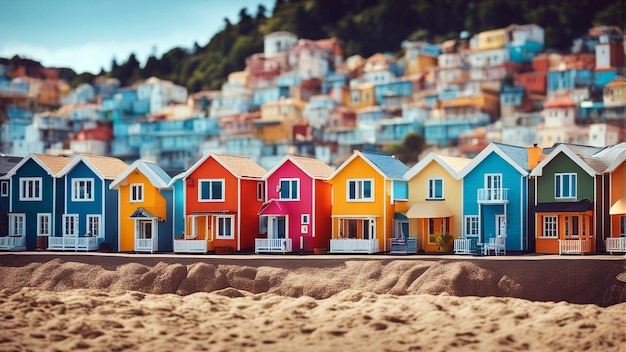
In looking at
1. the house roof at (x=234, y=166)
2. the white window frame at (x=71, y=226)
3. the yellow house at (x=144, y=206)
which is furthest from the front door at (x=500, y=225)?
the white window frame at (x=71, y=226)

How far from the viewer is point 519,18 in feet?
557

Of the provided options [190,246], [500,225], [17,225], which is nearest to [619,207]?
[500,225]

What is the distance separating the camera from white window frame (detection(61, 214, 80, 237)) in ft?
141

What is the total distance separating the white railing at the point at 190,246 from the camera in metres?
40.0

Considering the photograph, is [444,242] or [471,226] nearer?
[444,242]

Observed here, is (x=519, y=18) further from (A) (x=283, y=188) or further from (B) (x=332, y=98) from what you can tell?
(A) (x=283, y=188)

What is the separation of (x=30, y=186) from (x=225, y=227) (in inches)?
354

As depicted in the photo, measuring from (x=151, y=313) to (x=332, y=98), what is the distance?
125 m

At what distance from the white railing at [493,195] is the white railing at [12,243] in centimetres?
1858

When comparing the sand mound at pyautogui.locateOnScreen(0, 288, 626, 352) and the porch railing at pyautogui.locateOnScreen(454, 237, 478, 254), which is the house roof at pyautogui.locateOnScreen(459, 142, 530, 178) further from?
the sand mound at pyautogui.locateOnScreen(0, 288, 626, 352)

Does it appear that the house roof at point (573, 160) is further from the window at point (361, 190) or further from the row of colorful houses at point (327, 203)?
the window at point (361, 190)

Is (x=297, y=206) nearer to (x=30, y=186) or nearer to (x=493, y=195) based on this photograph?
(x=493, y=195)

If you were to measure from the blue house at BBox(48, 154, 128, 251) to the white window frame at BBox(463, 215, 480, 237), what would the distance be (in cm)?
1411

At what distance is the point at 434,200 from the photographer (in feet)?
129
